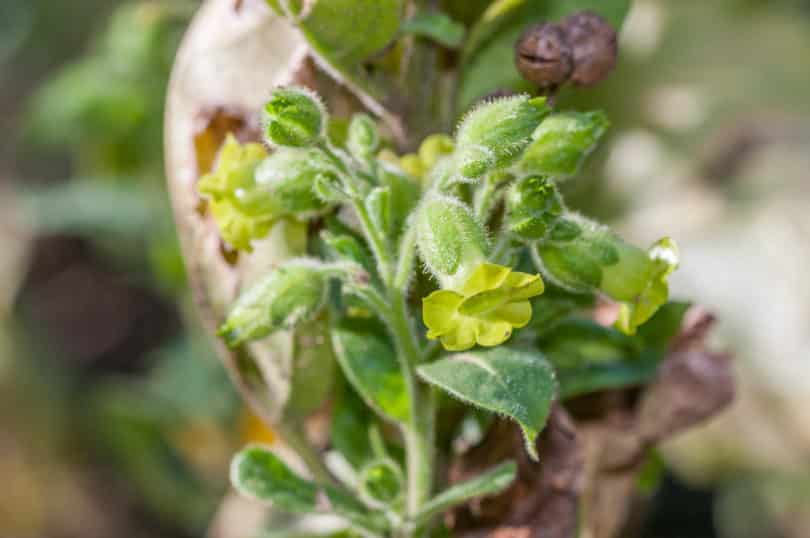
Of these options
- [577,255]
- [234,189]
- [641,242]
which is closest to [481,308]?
[577,255]

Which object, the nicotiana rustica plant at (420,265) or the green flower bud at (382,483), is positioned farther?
the green flower bud at (382,483)

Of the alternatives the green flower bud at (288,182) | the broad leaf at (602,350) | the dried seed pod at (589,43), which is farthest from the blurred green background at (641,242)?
the green flower bud at (288,182)

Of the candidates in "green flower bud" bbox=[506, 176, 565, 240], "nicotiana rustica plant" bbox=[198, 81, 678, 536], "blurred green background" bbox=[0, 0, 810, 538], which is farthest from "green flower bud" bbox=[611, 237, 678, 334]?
"blurred green background" bbox=[0, 0, 810, 538]

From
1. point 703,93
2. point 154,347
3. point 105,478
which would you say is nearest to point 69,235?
point 154,347

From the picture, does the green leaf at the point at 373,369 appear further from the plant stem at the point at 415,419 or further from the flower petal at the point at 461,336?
the flower petal at the point at 461,336

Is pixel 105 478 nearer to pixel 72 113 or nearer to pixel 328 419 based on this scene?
pixel 72 113

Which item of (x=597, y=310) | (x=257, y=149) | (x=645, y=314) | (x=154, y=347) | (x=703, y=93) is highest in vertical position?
(x=257, y=149)
